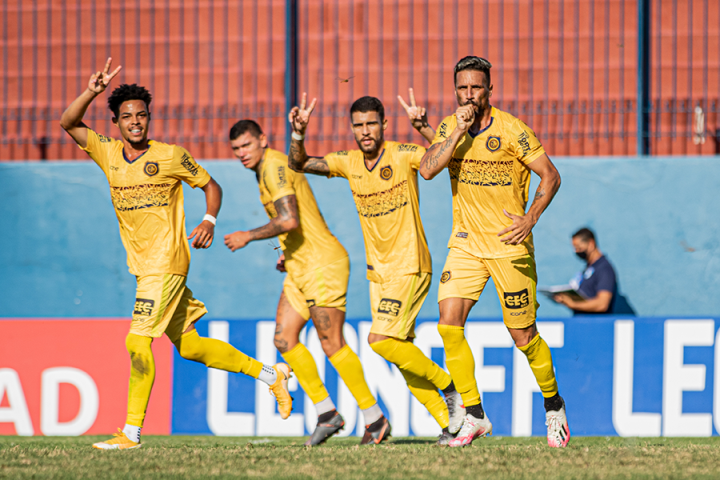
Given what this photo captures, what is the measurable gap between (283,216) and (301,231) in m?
0.31

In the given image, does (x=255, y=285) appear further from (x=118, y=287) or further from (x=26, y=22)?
(x=26, y=22)

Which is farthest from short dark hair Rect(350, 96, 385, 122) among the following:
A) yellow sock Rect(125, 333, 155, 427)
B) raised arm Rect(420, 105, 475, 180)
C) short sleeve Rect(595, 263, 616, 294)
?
short sleeve Rect(595, 263, 616, 294)

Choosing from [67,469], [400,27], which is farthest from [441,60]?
[67,469]

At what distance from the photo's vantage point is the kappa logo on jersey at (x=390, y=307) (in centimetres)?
562

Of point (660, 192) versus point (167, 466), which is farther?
point (660, 192)

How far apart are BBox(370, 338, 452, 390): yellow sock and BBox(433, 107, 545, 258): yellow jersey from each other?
0.85 m

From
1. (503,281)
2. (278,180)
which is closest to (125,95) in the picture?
(278,180)

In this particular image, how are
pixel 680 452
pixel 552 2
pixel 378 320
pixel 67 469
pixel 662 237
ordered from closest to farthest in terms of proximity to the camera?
Answer: pixel 67 469, pixel 680 452, pixel 378 320, pixel 662 237, pixel 552 2

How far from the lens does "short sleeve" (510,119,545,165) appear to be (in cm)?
515

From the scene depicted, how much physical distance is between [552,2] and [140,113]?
6.88m

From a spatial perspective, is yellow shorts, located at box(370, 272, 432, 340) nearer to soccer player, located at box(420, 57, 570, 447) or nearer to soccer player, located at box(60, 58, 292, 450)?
soccer player, located at box(420, 57, 570, 447)

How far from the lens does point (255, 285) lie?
9586mm

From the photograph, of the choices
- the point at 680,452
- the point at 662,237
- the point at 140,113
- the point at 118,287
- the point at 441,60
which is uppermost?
the point at 441,60

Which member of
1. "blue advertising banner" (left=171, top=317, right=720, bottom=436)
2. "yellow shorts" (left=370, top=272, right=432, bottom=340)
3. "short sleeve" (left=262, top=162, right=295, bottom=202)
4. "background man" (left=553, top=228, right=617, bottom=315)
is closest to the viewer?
"yellow shorts" (left=370, top=272, right=432, bottom=340)
